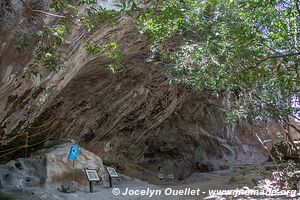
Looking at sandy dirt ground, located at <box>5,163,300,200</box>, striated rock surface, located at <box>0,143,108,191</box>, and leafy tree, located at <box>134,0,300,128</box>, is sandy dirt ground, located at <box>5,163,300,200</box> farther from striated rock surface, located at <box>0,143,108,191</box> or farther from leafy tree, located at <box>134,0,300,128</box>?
leafy tree, located at <box>134,0,300,128</box>

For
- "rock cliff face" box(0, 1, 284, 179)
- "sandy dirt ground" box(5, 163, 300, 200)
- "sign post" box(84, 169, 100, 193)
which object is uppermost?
"rock cliff face" box(0, 1, 284, 179)

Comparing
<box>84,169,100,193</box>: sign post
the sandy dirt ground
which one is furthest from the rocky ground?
<box>84,169,100,193</box>: sign post

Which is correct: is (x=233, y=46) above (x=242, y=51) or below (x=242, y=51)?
above

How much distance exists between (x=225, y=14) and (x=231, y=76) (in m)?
1.74

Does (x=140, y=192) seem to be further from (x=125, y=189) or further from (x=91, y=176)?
(x=91, y=176)

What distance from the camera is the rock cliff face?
6.62 meters

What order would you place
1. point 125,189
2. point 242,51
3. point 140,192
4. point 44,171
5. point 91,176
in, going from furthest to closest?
1. point 125,189
2. point 140,192
3. point 44,171
4. point 91,176
5. point 242,51

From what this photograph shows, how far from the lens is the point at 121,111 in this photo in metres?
11.3

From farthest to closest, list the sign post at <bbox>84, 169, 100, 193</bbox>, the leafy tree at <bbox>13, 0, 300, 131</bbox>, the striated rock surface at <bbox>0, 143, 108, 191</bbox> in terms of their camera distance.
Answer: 1. the sign post at <bbox>84, 169, 100, 193</bbox>
2. the striated rock surface at <bbox>0, 143, 108, 191</bbox>
3. the leafy tree at <bbox>13, 0, 300, 131</bbox>

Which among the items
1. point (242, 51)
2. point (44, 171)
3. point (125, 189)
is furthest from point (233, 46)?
point (44, 171)

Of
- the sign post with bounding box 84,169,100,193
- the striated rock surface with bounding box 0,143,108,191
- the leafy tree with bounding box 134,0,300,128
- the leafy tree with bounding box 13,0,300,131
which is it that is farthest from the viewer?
the sign post with bounding box 84,169,100,193

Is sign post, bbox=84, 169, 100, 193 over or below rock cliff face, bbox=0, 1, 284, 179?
→ below

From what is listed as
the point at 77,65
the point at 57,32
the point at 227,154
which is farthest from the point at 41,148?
the point at 227,154

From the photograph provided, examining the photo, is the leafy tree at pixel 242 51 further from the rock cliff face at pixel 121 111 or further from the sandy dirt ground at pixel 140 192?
the rock cliff face at pixel 121 111
